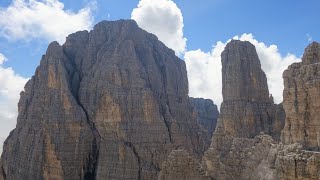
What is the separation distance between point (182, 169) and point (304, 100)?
1646cm

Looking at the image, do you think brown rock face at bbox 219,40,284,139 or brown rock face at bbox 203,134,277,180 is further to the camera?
brown rock face at bbox 219,40,284,139

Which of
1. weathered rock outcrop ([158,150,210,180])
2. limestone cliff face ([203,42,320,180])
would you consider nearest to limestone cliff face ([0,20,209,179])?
limestone cliff face ([203,42,320,180])

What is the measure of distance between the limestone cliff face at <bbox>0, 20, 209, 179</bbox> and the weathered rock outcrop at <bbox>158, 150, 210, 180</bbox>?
26.4 metres

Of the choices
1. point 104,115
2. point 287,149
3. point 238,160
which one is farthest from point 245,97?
point 287,149

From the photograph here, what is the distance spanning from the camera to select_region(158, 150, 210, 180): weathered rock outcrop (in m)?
45.9

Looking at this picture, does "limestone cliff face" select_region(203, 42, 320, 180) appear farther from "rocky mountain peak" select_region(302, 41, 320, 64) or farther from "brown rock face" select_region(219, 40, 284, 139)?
"brown rock face" select_region(219, 40, 284, 139)

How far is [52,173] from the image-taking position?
7638 cm

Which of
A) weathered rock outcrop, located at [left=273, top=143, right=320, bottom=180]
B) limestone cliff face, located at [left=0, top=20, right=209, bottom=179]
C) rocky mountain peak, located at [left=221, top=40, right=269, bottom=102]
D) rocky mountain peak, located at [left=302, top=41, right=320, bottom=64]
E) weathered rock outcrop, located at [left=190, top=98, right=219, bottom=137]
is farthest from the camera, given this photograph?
weathered rock outcrop, located at [left=190, top=98, right=219, bottom=137]

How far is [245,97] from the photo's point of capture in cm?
8288

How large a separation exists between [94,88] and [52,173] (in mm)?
16687

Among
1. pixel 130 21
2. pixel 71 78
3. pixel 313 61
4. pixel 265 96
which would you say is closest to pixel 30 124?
pixel 71 78

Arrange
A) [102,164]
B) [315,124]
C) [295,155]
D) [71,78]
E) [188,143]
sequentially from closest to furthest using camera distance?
1. [295,155]
2. [315,124]
3. [102,164]
4. [188,143]
5. [71,78]

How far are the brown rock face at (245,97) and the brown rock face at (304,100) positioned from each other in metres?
42.4

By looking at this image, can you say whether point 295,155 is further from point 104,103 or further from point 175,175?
point 104,103
